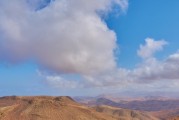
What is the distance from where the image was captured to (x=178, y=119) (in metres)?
180

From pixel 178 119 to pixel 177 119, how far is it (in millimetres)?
555

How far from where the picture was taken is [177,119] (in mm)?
180125
